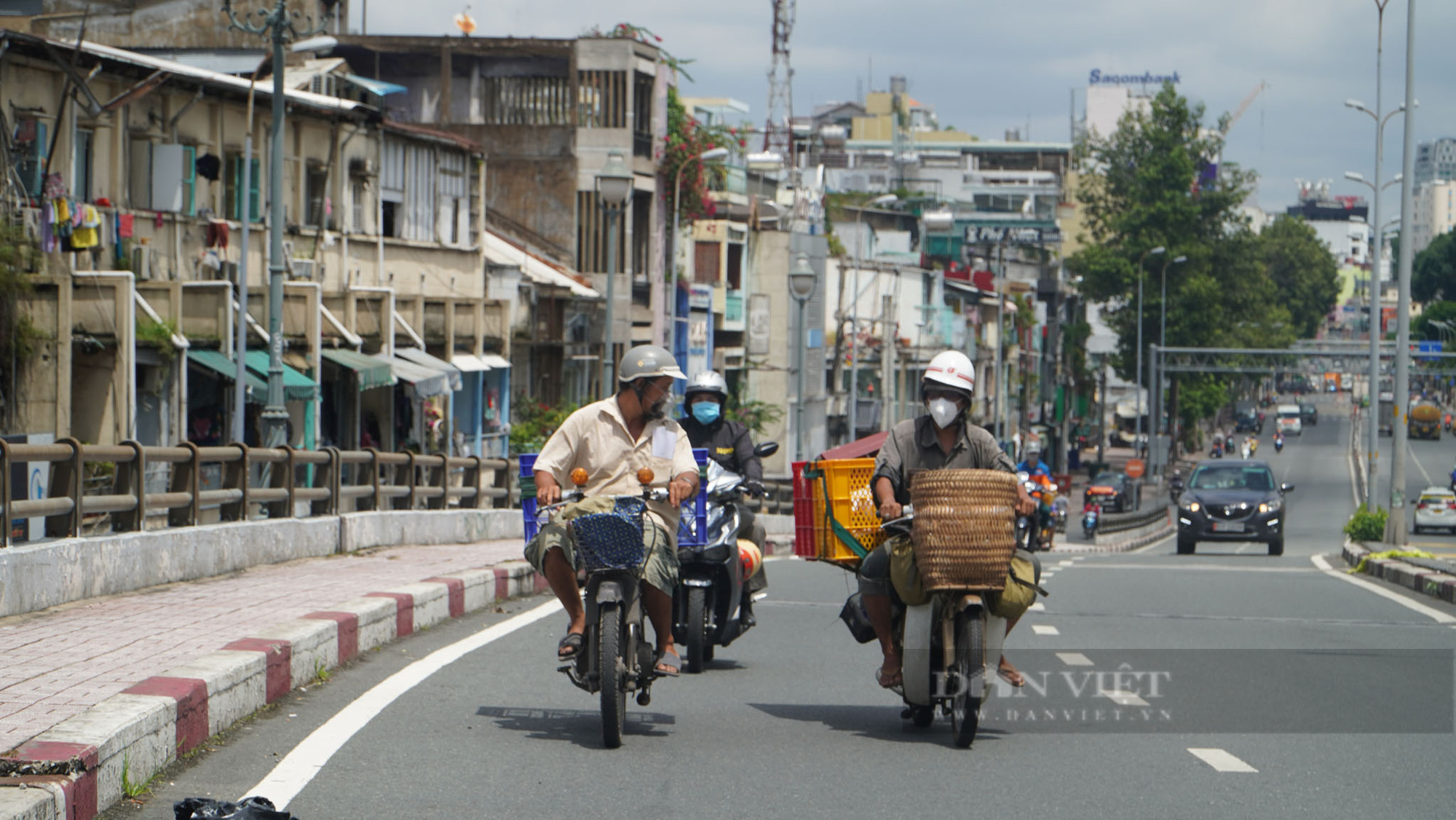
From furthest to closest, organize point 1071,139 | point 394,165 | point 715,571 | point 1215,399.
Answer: point 1071,139
point 1215,399
point 394,165
point 715,571

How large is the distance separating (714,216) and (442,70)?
14.3 m

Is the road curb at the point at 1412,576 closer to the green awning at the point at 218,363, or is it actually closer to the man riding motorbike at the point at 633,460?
the man riding motorbike at the point at 633,460

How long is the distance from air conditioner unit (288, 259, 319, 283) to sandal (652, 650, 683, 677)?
2481 cm

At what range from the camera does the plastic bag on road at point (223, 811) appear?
552 centimetres

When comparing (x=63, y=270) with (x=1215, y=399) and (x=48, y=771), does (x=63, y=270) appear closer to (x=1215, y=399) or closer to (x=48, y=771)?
(x=48, y=771)

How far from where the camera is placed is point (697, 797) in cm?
678

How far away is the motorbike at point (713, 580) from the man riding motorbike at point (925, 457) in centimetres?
189

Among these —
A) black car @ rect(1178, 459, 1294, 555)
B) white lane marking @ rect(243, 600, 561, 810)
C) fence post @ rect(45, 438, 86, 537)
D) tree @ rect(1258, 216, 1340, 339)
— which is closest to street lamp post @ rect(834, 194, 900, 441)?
black car @ rect(1178, 459, 1294, 555)

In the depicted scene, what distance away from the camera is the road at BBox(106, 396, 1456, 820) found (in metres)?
6.74

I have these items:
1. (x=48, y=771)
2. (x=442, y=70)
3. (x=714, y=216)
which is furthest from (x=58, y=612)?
(x=714, y=216)

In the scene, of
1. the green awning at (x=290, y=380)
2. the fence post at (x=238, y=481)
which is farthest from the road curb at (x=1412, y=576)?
the green awning at (x=290, y=380)

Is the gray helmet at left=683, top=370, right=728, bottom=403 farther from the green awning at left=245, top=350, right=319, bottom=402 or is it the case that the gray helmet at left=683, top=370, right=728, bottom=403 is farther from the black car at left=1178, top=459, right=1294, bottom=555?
the black car at left=1178, top=459, right=1294, bottom=555

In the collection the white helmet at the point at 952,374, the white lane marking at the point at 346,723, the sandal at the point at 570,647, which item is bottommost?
the white lane marking at the point at 346,723

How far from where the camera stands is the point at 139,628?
32.0ft
